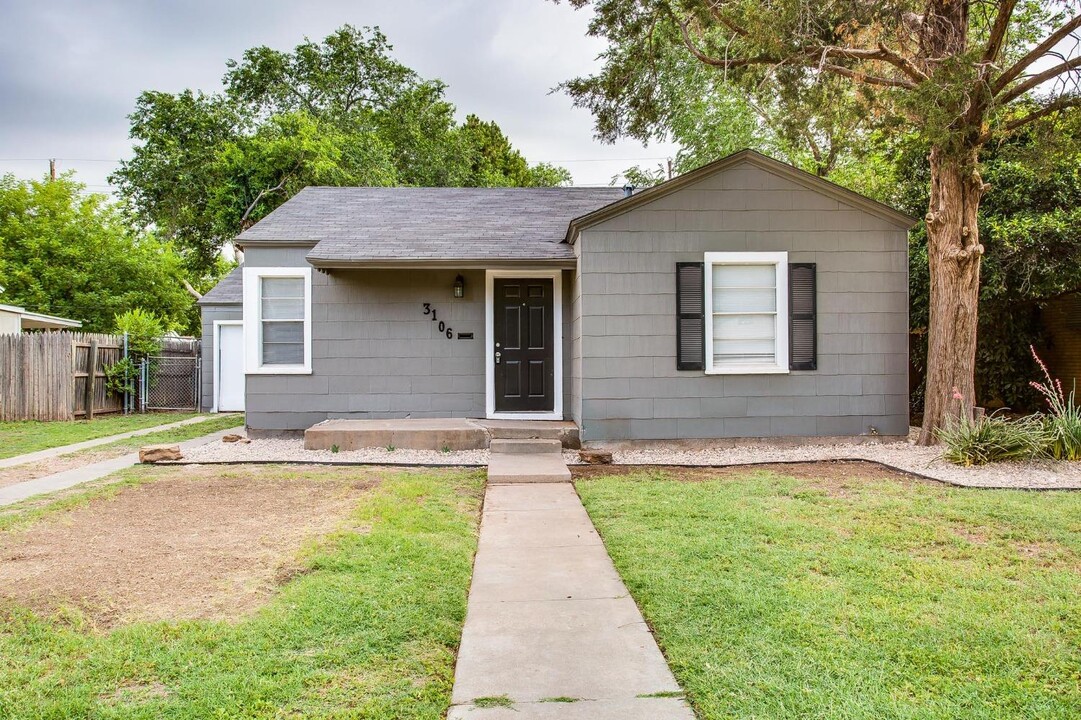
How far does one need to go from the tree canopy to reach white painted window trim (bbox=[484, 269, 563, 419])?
1238cm

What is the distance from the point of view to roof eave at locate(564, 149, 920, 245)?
799 centimetres

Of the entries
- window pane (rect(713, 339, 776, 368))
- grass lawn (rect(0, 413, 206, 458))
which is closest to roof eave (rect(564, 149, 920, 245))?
window pane (rect(713, 339, 776, 368))

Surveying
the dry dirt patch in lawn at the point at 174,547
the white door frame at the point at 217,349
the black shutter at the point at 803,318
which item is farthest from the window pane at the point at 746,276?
the white door frame at the point at 217,349

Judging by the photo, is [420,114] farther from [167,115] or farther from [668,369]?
[668,369]

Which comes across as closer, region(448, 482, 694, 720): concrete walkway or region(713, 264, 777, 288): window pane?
region(448, 482, 694, 720): concrete walkway

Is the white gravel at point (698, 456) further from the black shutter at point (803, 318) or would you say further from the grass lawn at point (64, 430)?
the grass lawn at point (64, 430)

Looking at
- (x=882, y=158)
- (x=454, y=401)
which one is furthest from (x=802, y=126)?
(x=454, y=401)

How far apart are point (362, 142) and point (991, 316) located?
755 inches

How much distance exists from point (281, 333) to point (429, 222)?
276cm

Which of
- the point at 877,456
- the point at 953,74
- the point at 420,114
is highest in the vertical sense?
the point at 420,114

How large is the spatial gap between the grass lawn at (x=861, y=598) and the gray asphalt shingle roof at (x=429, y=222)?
469cm

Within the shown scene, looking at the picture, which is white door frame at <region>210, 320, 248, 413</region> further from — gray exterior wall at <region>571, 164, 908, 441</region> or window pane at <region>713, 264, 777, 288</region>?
window pane at <region>713, 264, 777, 288</region>

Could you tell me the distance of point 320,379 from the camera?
365 inches

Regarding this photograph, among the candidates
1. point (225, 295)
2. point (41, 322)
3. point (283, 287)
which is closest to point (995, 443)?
point (283, 287)
